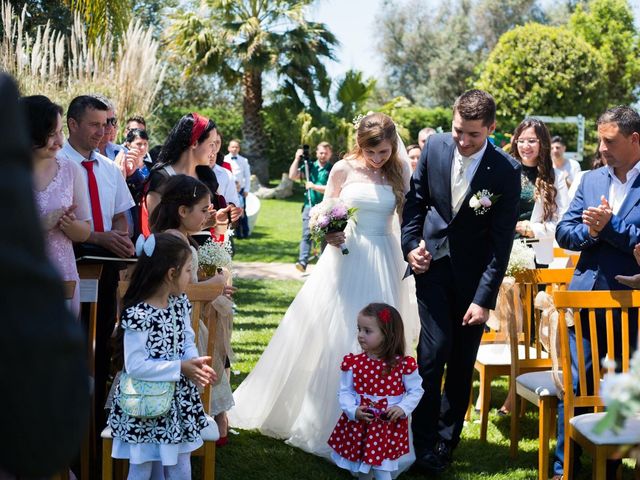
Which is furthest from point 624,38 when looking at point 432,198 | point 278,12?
point 432,198

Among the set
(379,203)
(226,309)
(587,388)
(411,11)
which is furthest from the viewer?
(411,11)

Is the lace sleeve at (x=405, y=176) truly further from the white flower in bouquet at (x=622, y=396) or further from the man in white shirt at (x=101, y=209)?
the white flower in bouquet at (x=622, y=396)

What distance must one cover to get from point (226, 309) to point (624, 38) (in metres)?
35.0

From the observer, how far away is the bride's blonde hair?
5.21 meters

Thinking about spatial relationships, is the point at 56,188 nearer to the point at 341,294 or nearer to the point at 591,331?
the point at 341,294

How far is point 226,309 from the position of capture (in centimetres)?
493

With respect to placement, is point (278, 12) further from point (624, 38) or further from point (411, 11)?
point (411, 11)

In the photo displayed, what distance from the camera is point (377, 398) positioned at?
14.8 feet

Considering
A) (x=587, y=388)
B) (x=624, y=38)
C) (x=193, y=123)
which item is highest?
(x=624, y=38)

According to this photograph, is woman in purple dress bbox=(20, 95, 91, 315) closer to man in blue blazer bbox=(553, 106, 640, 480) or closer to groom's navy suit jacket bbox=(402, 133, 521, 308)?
groom's navy suit jacket bbox=(402, 133, 521, 308)

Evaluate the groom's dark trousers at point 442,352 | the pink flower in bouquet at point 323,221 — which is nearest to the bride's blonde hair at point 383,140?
the pink flower in bouquet at point 323,221

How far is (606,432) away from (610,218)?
1095mm

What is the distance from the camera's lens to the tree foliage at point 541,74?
1015 inches

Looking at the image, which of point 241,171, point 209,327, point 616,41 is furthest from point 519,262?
point 616,41
